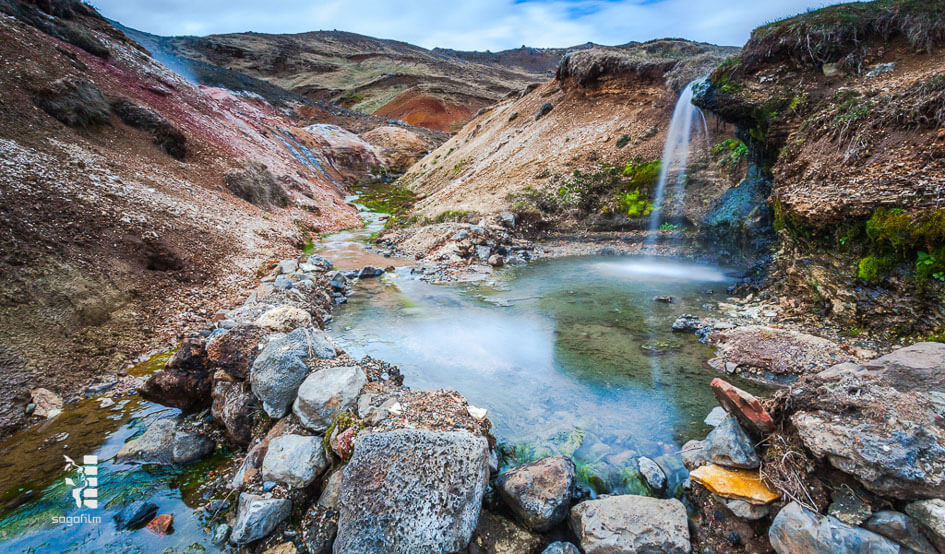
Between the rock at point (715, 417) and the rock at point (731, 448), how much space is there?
105 cm

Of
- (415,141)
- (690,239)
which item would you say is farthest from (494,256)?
(415,141)

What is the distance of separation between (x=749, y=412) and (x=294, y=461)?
179 inches

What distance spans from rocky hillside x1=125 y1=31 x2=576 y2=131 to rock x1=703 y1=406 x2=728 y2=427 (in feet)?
220

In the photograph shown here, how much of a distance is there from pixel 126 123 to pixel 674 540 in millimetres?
19967

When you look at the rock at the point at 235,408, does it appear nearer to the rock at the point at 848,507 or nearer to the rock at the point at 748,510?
the rock at the point at 748,510

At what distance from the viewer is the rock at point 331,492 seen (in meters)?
3.49

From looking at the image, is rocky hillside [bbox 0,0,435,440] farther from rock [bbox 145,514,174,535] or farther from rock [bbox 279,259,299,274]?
rock [bbox 145,514,174,535]

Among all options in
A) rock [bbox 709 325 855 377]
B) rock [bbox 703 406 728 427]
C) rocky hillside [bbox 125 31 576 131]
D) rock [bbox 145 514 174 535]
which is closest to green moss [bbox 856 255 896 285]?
rock [bbox 709 325 855 377]

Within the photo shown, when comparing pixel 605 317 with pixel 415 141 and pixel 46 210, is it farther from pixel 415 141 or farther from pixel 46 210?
pixel 415 141

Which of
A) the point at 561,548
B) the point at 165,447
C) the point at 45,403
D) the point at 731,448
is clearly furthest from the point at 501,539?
the point at 45,403

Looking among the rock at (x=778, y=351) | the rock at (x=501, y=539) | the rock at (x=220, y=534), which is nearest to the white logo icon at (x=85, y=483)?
the rock at (x=220, y=534)

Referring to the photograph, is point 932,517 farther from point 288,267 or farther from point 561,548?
point 288,267

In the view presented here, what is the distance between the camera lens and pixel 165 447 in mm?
4434

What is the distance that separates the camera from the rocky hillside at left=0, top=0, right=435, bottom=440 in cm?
614
